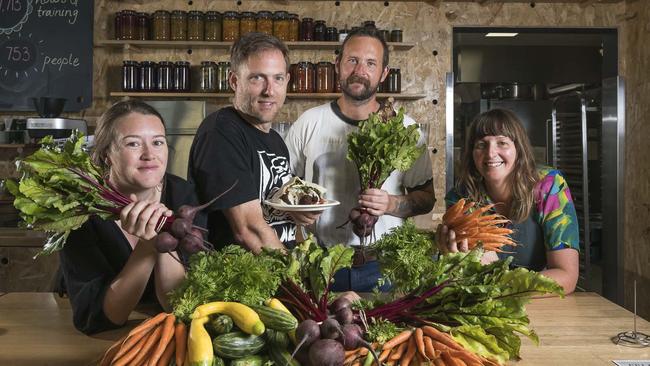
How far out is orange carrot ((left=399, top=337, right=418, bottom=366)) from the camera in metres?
1.47

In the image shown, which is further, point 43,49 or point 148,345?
point 43,49

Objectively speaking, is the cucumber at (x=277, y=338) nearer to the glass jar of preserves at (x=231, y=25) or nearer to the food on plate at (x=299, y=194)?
the food on plate at (x=299, y=194)

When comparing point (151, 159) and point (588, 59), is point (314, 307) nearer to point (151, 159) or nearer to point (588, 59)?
point (151, 159)

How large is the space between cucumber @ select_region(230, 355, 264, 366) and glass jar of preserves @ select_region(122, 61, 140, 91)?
4.39 meters

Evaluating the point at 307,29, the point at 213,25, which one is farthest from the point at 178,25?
the point at 307,29

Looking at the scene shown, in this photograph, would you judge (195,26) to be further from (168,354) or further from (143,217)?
(168,354)

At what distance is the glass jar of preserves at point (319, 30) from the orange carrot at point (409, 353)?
4.29m

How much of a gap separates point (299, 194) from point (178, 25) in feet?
12.1

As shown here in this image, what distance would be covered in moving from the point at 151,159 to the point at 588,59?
5844 millimetres

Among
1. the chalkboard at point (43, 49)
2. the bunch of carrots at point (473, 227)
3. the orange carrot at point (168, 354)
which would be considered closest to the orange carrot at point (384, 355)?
the orange carrot at point (168, 354)

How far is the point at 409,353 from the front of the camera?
4.88ft

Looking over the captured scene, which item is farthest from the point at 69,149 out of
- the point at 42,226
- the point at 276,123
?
the point at 276,123

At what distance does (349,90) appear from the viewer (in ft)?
9.41

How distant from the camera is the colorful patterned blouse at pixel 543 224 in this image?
2.61 metres
